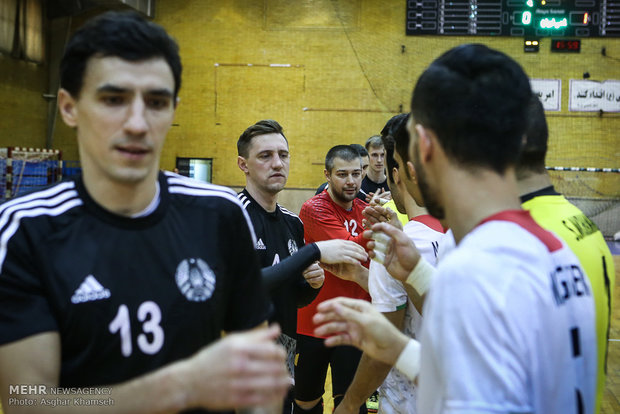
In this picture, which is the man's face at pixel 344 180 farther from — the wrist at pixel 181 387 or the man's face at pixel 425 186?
the wrist at pixel 181 387

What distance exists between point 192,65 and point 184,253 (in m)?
14.6

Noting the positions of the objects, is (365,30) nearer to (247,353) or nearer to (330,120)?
(330,120)

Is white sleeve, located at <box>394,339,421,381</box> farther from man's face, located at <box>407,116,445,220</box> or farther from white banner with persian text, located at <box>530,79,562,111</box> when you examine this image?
white banner with persian text, located at <box>530,79,562,111</box>

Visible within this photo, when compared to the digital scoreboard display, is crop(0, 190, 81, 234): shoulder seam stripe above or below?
below

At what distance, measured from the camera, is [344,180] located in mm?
5059

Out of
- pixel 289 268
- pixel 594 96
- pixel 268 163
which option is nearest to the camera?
pixel 289 268

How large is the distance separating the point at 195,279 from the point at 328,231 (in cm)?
301

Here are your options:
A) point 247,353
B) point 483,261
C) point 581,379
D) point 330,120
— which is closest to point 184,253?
point 247,353

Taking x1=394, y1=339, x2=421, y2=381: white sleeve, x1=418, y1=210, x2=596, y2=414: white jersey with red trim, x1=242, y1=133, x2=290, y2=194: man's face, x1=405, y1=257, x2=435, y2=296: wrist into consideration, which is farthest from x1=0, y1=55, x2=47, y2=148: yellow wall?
x1=418, y1=210, x2=596, y2=414: white jersey with red trim

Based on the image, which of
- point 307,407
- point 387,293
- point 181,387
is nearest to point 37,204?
point 181,387

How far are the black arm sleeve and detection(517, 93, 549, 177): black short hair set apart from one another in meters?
1.28

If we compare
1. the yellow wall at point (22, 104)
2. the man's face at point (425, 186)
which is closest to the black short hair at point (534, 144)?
the man's face at point (425, 186)

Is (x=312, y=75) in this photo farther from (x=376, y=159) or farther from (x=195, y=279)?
(x=195, y=279)

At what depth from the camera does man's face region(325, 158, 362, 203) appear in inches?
197
